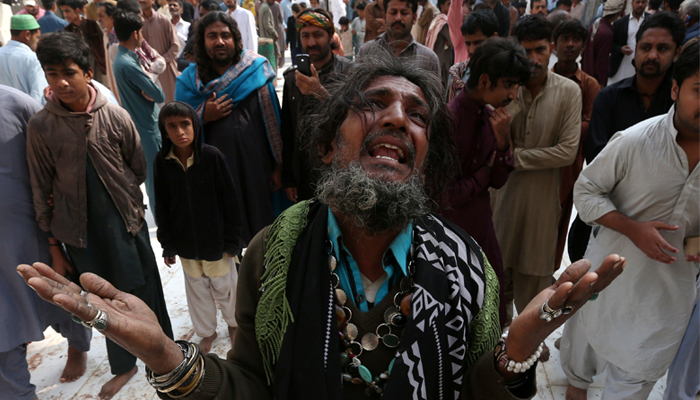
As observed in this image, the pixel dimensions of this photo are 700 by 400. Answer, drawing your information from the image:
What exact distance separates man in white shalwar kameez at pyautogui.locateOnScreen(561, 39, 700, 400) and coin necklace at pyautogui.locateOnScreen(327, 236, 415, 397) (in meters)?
1.45

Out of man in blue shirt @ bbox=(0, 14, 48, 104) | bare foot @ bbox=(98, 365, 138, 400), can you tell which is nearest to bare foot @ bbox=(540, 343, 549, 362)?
bare foot @ bbox=(98, 365, 138, 400)

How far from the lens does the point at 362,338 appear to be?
139cm

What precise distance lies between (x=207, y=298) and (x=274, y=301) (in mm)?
2167

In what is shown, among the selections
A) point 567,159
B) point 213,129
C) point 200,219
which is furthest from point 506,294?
point 213,129

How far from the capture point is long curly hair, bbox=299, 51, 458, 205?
1657 millimetres

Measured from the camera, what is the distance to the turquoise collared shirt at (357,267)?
56.5 inches

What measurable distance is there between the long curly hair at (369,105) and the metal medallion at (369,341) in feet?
2.15

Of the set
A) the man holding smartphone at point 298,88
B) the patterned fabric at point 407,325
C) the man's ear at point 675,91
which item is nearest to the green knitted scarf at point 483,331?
the patterned fabric at point 407,325

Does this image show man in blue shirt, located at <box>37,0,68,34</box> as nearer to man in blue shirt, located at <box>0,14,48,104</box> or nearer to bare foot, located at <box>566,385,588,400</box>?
man in blue shirt, located at <box>0,14,48,104</box>

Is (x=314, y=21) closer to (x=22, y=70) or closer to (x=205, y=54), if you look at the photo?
(x=205, y=54)

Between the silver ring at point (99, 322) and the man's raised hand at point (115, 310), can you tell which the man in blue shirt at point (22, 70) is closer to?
the man's raised hand at point (115, 310)

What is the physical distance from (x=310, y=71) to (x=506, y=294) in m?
2.20

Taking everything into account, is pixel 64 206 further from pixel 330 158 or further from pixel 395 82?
pixel 395 82

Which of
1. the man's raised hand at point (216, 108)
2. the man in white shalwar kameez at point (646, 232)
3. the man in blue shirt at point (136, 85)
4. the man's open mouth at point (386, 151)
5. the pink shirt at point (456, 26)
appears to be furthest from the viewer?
the pink shirt at point (456, 26)
